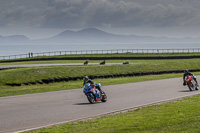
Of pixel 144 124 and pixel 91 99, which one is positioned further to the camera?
pixel 91 99

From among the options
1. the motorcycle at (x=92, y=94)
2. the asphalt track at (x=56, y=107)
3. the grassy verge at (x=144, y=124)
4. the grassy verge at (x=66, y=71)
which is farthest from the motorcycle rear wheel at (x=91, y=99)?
the grassy verge at (x=66, y=71)

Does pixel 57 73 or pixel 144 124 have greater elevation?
pixel 57 73

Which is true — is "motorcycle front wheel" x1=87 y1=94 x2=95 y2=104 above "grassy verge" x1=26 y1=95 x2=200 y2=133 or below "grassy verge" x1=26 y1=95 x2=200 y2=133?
above

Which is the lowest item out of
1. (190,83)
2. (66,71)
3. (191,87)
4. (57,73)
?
(191,87)

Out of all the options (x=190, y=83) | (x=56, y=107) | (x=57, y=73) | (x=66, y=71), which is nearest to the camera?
(x=56, y=107)

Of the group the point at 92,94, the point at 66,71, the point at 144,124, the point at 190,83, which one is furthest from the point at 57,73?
the point at 144,124

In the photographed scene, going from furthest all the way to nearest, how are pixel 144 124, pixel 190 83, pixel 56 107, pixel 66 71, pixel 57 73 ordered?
pixel 66 71 → pixel 57 73 → pixel 190 83 → pixel 56 107 → pixel 144 124

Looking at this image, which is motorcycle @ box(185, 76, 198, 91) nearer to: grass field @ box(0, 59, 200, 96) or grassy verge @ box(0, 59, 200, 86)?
grass field @ box(0, 59, 200, 96)

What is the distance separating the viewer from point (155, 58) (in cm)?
6869

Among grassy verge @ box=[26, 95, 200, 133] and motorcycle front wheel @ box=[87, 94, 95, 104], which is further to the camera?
motorcycle front wheel @ box=[87, 94, 95, 104]

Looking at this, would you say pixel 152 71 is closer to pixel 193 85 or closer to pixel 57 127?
pixel 193 85

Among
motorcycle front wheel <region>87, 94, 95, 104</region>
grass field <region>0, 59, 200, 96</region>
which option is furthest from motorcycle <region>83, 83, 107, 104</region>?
grass field <region>0, 59, 200, 96</region>

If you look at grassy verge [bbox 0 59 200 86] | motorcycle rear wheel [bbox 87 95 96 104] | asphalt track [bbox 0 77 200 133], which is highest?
grassy verge [bbox 0 59 200 86]

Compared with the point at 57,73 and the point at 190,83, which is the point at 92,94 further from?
the point at 57,73
